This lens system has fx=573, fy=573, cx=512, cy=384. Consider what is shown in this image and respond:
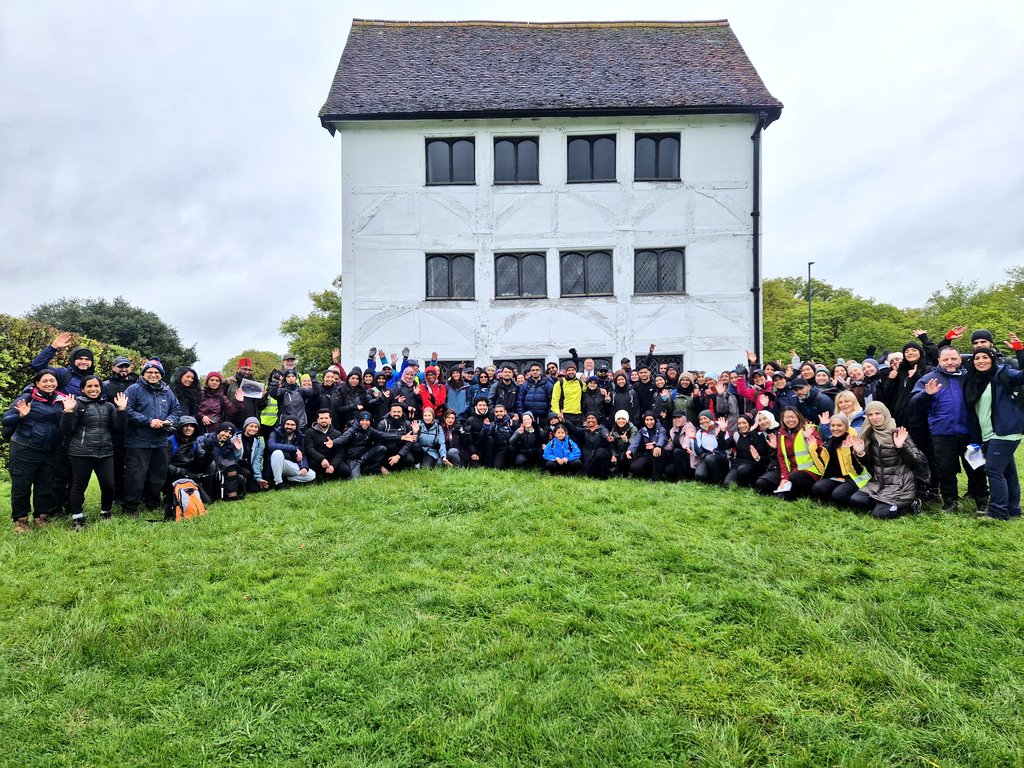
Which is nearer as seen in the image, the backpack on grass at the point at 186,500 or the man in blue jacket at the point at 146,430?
the backpack on grass at the point at 186,500

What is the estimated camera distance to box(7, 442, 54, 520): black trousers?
23.7 feet

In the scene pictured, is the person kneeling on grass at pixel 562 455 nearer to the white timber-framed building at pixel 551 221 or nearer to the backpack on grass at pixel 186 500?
the backpack on grass at pixel 186 500

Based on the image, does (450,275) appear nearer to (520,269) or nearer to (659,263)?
(520,269)

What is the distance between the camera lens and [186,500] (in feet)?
25.8

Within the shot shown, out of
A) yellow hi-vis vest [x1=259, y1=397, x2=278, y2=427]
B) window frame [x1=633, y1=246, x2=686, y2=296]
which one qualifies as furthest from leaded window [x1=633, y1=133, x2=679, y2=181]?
yellow hi-vis vest [x1=259, y1=397, x2=278, y2=427]

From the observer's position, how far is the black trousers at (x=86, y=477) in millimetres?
7391

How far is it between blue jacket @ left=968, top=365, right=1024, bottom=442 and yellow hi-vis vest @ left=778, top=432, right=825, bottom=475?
1.97 metres

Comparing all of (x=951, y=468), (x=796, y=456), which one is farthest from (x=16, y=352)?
(x=951, y=468)

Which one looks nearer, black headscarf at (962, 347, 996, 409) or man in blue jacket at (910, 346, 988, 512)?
black headscarf at (962, 347, 996, 409)

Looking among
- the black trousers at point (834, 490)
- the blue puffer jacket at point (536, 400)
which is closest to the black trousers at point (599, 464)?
the blue puffer jacket at point (536, 400)

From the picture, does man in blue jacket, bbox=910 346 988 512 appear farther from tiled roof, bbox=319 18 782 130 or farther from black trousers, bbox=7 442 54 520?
tiled roof, bbox=319 18 782 130

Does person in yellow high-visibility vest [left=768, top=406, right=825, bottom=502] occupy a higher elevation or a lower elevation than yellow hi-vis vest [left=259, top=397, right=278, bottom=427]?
lower

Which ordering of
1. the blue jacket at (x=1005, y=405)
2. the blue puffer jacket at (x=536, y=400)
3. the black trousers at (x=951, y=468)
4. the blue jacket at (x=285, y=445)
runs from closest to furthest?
1. the blue jacket at (x=1005, y=405)
2. the black trousers at (x=951, y=468)
3. the blue jacket at (x=285, y=445)
4. the blue puffer jacket at (x=536, y=400)

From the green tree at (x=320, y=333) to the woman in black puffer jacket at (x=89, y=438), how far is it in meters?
29.2
